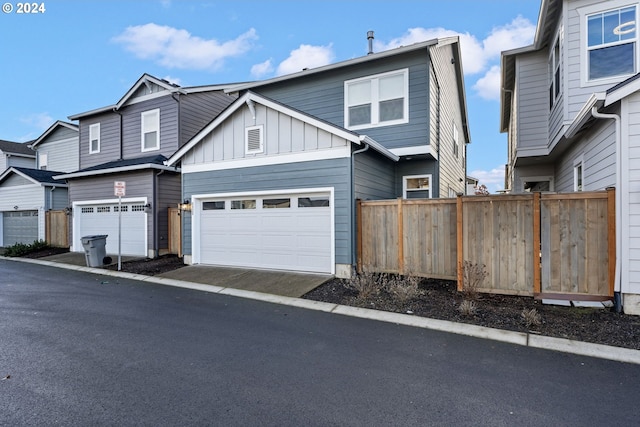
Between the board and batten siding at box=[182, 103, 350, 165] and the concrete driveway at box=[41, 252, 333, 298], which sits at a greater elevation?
the board and batten siding at box=[182, 103, 350, 165]

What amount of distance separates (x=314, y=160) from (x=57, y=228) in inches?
575

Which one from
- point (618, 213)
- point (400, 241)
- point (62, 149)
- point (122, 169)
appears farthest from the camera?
point (62, 149)

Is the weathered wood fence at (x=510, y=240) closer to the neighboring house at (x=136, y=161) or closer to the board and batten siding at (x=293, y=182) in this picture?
the board and batten siding at (x=293, y=182)

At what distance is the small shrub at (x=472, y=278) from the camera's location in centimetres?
650

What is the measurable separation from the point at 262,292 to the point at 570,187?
28.9 feet

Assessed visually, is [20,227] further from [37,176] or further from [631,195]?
[631,195]

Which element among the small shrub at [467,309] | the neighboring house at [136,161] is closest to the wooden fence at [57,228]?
the neighboring house at [136,161]

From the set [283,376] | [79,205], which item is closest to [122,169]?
[79,205]

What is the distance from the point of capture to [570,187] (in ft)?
30.2

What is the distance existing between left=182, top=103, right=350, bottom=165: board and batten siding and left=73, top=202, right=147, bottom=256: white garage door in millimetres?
4133

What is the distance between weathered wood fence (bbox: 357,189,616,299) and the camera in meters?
5.88

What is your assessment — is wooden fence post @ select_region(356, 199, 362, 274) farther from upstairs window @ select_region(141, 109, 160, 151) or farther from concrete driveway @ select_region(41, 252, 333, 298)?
upstairs window @ select_region(141, 109, 160, 151)

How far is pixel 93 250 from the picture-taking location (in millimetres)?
11000

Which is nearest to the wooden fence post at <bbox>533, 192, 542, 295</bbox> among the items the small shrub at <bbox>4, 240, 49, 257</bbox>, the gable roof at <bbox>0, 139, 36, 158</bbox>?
the small shrub at <bbox>4, 240, 49, 257</bbox>
